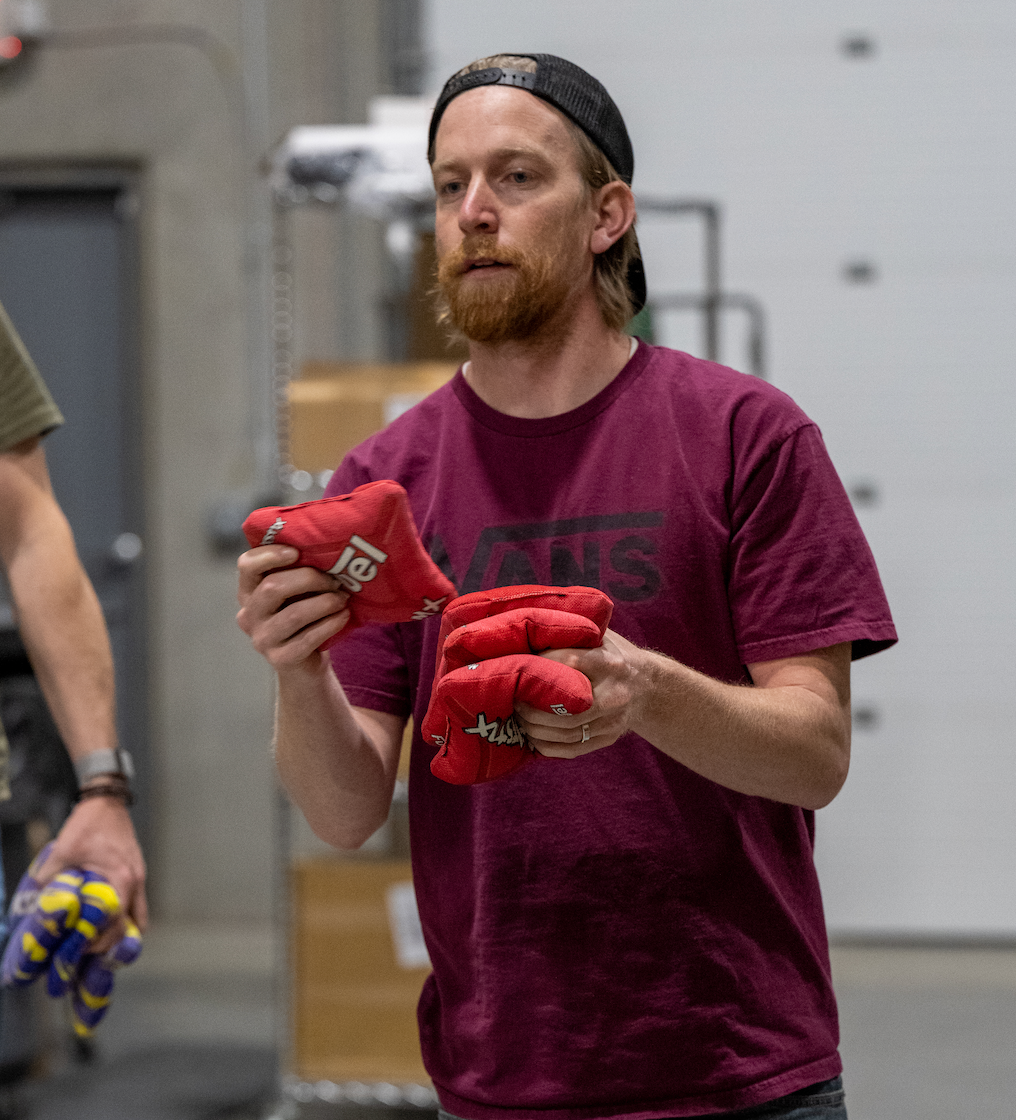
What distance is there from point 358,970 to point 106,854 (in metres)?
1.58

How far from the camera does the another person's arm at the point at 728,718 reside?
0.97 m

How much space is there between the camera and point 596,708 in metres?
0.95

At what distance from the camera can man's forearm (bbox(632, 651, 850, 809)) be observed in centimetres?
103

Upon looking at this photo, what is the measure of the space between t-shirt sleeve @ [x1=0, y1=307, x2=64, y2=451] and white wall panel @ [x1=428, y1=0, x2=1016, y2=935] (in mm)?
2717

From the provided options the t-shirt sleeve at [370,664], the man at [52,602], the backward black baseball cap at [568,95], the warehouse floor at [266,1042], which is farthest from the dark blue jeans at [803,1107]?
the warehouse floor at [266,1042]

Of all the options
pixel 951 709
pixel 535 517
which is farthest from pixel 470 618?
pixel 951 709

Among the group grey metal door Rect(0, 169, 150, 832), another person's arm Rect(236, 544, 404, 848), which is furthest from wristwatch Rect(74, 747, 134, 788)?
grey metal door Rect(0, 169, 150, 832)

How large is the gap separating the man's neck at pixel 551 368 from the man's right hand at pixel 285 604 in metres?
0.28

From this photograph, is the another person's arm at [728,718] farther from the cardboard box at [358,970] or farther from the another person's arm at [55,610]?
the cardboard box at [358,970]

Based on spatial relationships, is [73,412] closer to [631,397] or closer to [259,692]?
[259,692]

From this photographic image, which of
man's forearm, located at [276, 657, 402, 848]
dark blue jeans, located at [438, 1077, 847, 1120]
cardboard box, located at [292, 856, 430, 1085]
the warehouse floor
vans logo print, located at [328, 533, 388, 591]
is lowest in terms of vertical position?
the warehouse floor

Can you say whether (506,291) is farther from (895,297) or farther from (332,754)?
(895,297)

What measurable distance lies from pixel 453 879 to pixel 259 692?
370 centimetres

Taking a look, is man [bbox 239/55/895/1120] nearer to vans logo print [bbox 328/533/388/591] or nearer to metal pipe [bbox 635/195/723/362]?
vans logo print [bbox 328/533/388/591]
